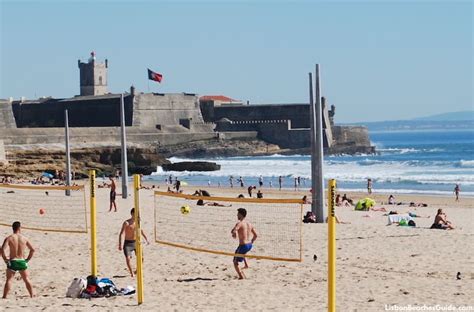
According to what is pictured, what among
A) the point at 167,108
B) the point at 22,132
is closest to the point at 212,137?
the point at 167,108

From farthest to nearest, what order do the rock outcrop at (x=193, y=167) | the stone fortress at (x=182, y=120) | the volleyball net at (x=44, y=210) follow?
the stone fortress at (x=182, y=120), the rock outcrop at (x=193, y=167), the volleyball net at (x=44, y=210)

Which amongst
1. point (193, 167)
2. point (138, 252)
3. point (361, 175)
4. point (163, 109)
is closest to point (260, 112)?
point (163, 109)

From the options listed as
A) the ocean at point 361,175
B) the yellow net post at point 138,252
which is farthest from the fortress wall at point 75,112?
the yellow net post at point 138,252

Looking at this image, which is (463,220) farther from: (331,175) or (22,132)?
(22,132)

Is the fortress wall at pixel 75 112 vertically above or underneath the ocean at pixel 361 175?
above

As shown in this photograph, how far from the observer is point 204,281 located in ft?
34.2

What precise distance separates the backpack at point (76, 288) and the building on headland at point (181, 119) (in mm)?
54491

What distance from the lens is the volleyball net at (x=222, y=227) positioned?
478 inches

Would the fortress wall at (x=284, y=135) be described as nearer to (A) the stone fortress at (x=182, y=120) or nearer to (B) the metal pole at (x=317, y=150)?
(A) the stone fortress at (x=182, y=120)

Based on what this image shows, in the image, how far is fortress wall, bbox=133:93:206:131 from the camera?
68750 millimetres

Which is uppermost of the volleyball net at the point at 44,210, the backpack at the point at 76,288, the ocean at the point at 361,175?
the backpack at the point at 76,288

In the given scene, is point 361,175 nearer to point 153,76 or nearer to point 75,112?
point 153,76

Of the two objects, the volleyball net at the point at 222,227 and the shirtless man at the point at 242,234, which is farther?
the volleyball net at the point at 222,227

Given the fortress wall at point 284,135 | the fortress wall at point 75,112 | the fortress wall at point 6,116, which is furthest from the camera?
the fortress wall at point 284,135
